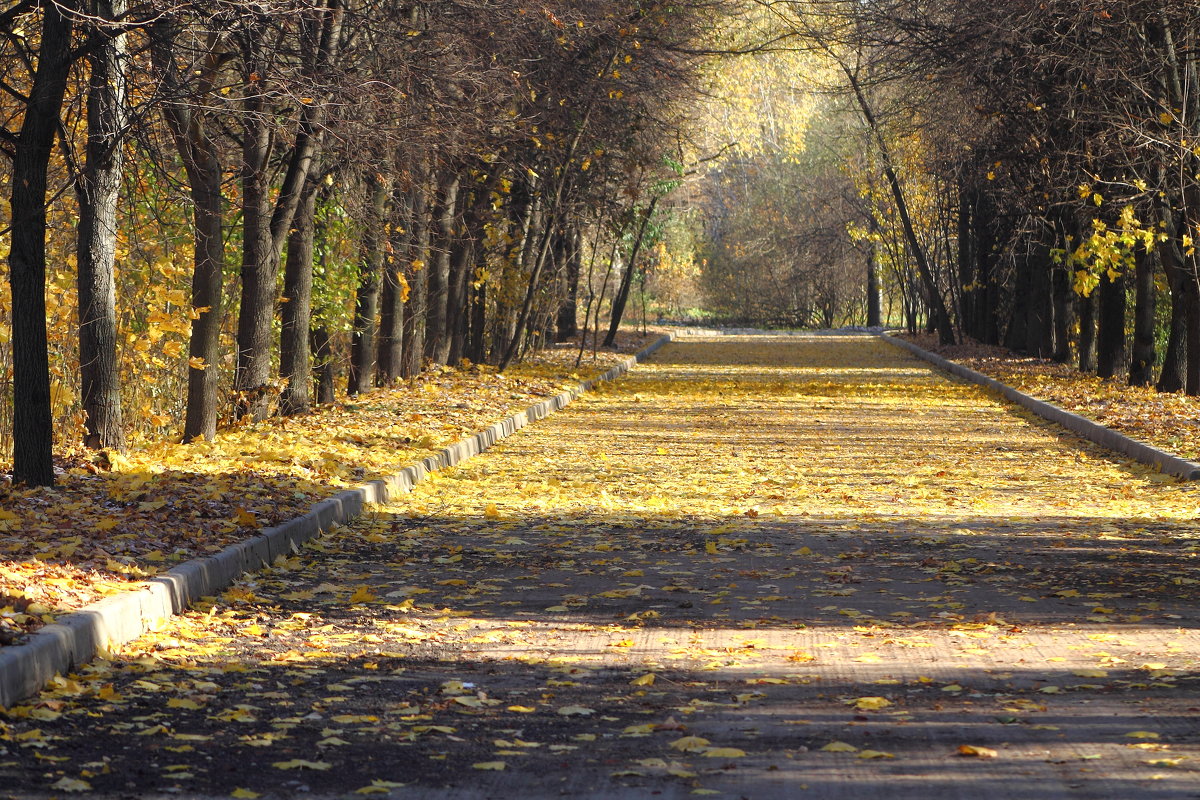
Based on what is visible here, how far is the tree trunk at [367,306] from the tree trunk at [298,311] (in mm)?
926

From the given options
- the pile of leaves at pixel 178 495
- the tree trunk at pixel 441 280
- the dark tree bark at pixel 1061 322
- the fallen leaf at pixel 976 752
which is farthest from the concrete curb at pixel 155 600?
the dark tree bark at pixel 1061 322

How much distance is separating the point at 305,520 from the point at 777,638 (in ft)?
12.7

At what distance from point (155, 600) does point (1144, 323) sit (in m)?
19.3

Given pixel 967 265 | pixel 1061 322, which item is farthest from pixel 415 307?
pixel 967 265

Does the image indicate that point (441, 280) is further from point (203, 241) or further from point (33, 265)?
point (33, 265)

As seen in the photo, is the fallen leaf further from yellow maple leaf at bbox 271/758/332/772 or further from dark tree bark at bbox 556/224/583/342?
dark tree bark at bbox 556/224/583/342

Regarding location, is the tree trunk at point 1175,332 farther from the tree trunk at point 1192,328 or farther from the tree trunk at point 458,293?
the tree trunk at point 458,293

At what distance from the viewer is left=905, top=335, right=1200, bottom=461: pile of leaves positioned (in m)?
15.9

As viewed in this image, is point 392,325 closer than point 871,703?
No

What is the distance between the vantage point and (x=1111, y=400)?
20906mm

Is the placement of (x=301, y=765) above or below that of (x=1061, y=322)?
below

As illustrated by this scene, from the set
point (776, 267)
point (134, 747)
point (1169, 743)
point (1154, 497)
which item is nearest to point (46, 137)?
point (134, 747)

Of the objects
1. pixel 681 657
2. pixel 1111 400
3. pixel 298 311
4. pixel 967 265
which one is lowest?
pixel 681 657

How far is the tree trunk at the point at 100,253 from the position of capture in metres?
11.6
